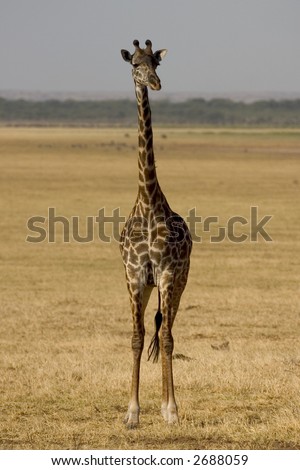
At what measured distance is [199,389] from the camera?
33.3ft

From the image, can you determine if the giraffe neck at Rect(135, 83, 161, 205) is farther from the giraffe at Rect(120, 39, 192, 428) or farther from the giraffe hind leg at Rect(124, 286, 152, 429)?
the giraffe hind leg at Rect(124, 286, 152, 429)

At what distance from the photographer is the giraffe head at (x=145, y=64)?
8857mm

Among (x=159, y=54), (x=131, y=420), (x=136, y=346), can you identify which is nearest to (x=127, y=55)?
(x=159, y=54)

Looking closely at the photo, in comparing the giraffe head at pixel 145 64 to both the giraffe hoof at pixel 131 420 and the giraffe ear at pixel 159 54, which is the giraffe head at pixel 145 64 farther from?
the giraffe hoof at pixel 131 420

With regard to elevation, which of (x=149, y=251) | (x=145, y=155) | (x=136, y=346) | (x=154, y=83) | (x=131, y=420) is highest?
(x=154, y=83)

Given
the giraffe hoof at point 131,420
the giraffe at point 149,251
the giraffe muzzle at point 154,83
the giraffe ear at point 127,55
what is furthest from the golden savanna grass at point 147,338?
the giraffe ear at point 127,55

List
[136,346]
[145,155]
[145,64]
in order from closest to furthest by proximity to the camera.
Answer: [145,64]
[136,346]
[145,155]

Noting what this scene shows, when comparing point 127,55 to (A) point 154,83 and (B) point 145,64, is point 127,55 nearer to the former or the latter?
(B) point 145,64

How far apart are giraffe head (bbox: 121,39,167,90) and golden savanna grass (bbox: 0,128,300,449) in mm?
2690

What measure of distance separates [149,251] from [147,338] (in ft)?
22.8

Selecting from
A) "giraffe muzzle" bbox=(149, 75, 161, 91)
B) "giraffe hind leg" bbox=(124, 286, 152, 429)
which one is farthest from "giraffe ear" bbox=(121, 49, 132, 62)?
"giraffe hind leg" bbox=(124, 286, 152, 429)

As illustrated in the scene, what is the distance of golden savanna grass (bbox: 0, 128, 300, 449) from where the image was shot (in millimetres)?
8492

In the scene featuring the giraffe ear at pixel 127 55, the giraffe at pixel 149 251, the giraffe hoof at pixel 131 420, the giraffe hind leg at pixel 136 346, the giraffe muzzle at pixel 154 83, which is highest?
the giraffe ear at pixel 127 55

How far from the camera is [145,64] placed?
900cm
